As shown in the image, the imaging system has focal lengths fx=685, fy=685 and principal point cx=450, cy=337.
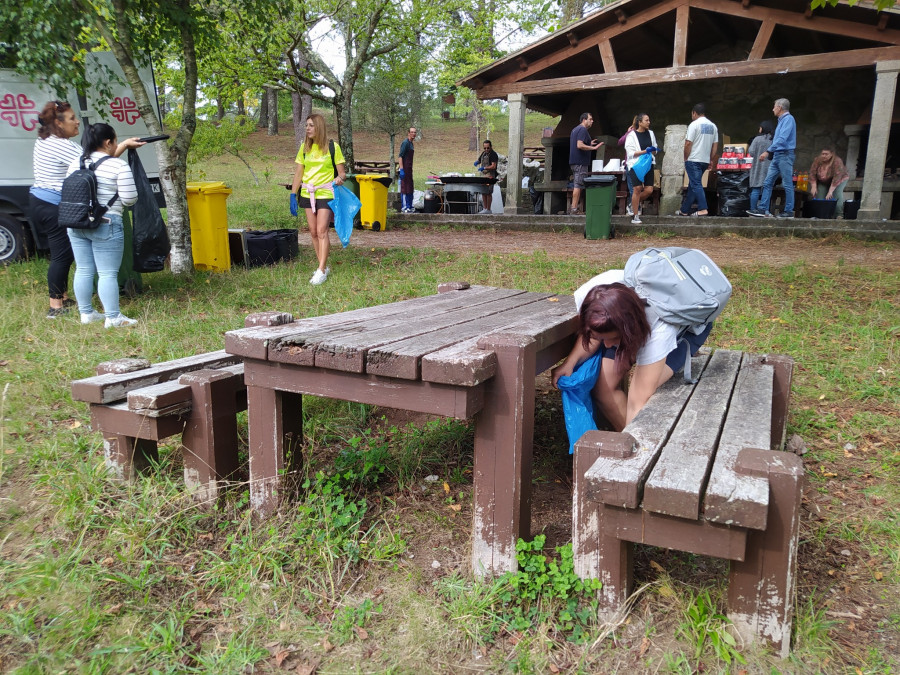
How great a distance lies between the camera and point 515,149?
44.4ft

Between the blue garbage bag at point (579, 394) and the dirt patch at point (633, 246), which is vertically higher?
the dirt patch at point (633, 246)

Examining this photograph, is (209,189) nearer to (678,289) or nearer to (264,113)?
(678,289)

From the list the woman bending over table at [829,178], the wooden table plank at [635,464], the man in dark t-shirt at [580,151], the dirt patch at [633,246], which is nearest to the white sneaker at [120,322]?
the wooden table plank at [635,464]

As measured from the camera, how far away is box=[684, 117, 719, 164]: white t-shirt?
11.0 metres

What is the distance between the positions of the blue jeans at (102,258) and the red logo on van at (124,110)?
13.8 ft

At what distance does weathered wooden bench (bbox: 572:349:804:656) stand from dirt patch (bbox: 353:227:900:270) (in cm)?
620

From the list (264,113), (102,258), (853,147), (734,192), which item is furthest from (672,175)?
(264,113)

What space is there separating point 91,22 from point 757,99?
13.4 meters

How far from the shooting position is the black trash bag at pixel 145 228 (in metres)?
6.07

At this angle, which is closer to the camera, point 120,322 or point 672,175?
point 120,322

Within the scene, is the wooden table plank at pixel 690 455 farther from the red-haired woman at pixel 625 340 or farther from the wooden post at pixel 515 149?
the wooden post at pixel 515 149

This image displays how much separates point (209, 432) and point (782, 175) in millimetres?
10721

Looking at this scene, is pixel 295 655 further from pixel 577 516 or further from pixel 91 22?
pixel 91 22

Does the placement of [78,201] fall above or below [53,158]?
below
